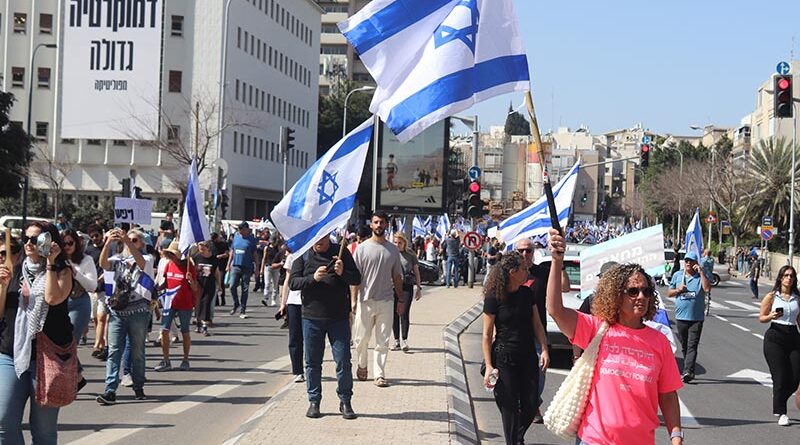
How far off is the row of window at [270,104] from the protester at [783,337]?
54.8m

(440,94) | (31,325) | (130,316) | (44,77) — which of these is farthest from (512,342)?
(44,77)

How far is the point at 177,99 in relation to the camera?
64.4m

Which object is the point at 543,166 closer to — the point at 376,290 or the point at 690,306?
the point at 376,290

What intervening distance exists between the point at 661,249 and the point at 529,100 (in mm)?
2639

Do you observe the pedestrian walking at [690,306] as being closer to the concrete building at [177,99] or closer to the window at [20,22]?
the concrete building at [177,99]

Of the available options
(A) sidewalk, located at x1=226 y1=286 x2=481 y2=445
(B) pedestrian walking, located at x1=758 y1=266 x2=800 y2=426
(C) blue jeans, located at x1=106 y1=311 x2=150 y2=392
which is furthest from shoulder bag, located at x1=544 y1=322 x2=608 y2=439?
(B) pedestrian walking, located at x1=758 y1=266 x2=800 y2=426

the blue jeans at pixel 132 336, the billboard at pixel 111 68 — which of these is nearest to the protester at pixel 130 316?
the blue jeans at pixel 132 336

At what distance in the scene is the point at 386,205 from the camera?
37.2 meters

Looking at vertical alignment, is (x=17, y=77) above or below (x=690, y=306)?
above

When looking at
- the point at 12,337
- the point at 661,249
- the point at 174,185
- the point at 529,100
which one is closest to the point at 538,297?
the point at 661,249

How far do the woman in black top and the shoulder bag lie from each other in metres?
3.29

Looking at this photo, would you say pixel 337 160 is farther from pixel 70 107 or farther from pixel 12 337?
pixel 70 107

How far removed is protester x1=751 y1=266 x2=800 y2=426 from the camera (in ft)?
40.7

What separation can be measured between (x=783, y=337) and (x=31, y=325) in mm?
8454
